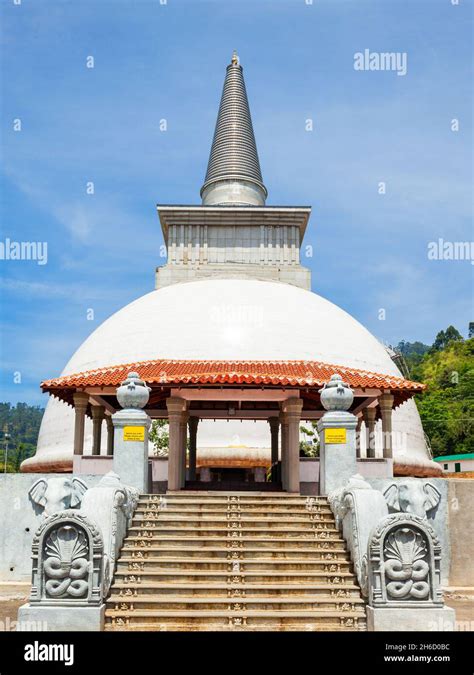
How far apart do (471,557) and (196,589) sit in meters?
7.62

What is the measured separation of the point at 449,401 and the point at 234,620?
7424 centimetres

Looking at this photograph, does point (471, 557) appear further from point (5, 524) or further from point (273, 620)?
point (5, 524)

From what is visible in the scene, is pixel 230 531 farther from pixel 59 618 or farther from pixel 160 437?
pixel 160 437

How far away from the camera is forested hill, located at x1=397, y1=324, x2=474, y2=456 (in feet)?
241

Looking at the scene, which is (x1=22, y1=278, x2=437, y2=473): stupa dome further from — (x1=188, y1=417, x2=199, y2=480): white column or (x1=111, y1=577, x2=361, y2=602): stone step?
(x1=111, y1=577, x2=361, y2=602): stone step

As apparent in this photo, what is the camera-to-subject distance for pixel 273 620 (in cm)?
1038

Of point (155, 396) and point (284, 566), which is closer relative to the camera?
point (284, 566)

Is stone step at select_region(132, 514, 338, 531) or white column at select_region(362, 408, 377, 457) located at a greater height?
white column at select_region(362, 408, 377, 457)

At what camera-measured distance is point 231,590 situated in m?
11.0

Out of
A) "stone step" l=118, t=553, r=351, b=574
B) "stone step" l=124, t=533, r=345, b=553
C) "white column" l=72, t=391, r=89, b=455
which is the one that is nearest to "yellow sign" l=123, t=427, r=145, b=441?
"stone step" l=124, t=533, r=345, b=553

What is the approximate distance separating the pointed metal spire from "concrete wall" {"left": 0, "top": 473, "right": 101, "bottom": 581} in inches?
1007

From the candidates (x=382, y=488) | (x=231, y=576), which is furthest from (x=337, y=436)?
(x=231, y=576)
